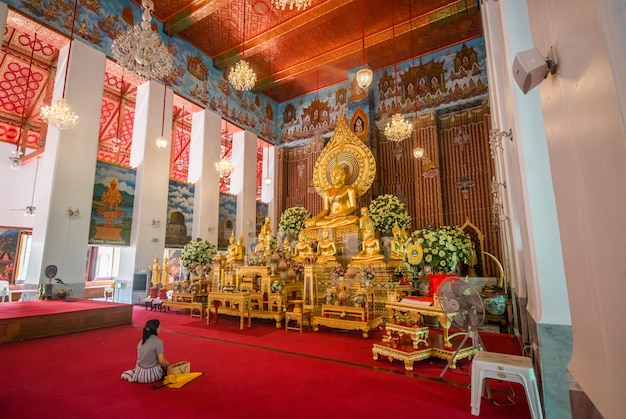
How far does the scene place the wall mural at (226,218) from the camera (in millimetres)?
10945

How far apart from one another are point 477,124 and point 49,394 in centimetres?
1050

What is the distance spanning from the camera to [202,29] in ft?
32.0

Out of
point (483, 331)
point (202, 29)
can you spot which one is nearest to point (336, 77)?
point (202, 29)

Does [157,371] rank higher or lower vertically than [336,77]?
lower

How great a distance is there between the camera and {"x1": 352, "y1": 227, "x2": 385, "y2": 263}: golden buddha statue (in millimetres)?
6223

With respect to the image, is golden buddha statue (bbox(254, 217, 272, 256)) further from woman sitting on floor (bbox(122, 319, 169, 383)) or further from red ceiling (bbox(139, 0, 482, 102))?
red ceiling (bbox(139, 0, 482, 102))

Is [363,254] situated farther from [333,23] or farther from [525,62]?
[333,23]

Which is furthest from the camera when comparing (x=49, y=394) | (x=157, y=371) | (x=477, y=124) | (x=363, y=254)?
(x=477, y=124)

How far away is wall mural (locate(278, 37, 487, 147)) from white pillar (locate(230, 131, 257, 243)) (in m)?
1.91

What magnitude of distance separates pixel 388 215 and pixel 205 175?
6056 mm

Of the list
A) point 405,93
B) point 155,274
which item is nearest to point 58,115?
point 155,274

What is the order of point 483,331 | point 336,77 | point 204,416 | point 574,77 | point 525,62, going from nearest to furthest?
point 574,77
point 525,62
point 204,416
point 483,331
point 336,77

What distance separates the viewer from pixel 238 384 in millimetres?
2766

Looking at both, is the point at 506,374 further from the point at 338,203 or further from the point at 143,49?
the point at 338,203
